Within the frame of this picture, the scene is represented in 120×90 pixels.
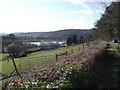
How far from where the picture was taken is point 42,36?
394 ft

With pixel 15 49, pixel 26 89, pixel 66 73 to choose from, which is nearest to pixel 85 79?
pixel 66 73

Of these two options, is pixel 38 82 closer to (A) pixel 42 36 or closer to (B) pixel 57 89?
(B) pixel 57 89

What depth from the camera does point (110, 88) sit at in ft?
17.6

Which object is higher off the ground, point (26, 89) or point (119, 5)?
point (119, 5)

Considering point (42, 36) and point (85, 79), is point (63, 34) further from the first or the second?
point (85, 79)

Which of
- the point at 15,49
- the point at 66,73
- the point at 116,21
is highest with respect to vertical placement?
the point at 116,21

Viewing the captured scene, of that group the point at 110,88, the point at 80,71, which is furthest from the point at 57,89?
the point at 110,88

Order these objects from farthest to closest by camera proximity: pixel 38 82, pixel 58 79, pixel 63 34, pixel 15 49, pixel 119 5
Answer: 1. pixel 63 34
2. pixel 15 49
3. pixel 119 5
4. pixel 58 79
5. pixel 38 82

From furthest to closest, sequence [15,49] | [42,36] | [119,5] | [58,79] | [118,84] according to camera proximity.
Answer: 1. [42,36]
2. [15,49]
3. [119,5]
4. [118,84]
5. [58,79]

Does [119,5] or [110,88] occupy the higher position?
[119,5]

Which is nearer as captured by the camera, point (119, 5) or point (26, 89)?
point (26, 89)

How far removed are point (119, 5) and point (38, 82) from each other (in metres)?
8.69

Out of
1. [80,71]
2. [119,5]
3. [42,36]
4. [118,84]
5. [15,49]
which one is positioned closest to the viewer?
[80,71]

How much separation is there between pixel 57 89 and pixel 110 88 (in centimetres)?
256
